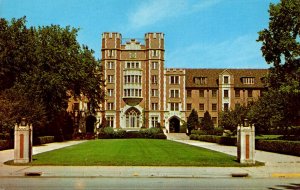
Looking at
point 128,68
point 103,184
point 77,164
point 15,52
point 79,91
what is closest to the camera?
point 103,184

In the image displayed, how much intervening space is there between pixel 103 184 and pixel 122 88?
2635 inches

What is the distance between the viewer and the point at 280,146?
104ft

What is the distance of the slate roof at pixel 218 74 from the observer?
8419cm

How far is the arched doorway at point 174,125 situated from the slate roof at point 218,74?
680 centimetres

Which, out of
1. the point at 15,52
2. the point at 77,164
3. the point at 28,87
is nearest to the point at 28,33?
the point at 15,52

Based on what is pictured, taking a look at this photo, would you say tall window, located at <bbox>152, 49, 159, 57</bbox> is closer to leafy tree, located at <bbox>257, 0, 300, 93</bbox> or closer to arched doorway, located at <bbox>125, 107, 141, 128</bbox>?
arched doorway, located at <bbox>125, 107, 141, 128</bbox>

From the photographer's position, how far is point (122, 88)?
266 ft

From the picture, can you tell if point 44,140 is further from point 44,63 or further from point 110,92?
point 110,92

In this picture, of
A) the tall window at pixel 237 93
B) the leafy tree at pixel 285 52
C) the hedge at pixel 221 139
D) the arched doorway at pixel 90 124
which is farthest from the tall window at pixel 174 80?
the leafy tree at pixel 285 52

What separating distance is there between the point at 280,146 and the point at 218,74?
54.6 meters

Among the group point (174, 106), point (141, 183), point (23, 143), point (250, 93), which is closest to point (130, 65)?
point (174, 106)

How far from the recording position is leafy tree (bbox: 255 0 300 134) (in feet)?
115

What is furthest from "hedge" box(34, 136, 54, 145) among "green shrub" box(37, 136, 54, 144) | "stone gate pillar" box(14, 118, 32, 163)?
"stone gate pillar" box(14, 118, 32, 163)

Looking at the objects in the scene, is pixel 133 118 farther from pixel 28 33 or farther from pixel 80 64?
pixel 28 33
